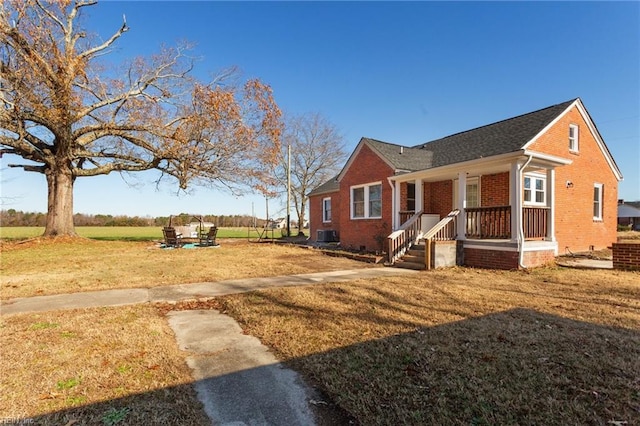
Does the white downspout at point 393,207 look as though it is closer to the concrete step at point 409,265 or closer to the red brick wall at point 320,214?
the concrete step at point 409,265

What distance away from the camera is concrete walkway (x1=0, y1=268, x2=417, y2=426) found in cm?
239

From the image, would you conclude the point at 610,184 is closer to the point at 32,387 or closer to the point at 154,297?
the point at 154,297

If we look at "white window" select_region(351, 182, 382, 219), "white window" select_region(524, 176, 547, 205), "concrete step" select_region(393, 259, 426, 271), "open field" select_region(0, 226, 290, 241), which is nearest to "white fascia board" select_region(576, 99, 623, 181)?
"white window" select_region(524, 176, 547, 205)

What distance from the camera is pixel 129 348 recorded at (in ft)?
11.8

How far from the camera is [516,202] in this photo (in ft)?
30.0

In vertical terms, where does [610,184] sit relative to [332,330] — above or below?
above

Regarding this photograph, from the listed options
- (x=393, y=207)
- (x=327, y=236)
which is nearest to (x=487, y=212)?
(x=393, y=207)

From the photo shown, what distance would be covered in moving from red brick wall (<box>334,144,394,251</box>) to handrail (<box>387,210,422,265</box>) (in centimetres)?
164

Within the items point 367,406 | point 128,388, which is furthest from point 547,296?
point 128,388

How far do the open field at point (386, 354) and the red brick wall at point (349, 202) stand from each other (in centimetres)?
733

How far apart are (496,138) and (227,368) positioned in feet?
44.7

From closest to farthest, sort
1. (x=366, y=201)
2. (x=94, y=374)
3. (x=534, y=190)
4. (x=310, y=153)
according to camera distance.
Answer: (x=94, y=374), (x=534, y=190), (x=366, y=201), (x=310, y=153)

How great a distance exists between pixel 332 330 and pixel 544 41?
1533 centimetres

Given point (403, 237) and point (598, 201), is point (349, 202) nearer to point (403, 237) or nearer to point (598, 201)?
point (403, 237)
